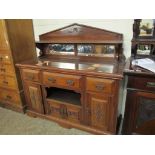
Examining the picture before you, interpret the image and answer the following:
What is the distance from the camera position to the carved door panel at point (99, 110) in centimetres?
147

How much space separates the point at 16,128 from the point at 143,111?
1579mm

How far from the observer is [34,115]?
80.5 inches

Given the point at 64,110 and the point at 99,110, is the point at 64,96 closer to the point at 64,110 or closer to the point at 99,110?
the point at 64,110

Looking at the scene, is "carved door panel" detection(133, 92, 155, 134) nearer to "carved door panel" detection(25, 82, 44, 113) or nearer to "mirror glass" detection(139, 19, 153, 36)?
"mirror glass" detection(139, 19, 153, 36)

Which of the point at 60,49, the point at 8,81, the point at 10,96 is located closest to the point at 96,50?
the point at 60,49

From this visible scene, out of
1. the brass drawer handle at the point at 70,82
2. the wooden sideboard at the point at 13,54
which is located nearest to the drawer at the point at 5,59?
the wooden sideboard at the point at 13,54

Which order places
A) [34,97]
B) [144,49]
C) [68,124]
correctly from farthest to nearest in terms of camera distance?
[34,97]
[68,124]
[144,49]

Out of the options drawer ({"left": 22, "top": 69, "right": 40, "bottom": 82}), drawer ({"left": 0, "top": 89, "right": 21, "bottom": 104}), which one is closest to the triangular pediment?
drawer ({"left": 22, "top": 69, "right": 40, "bottom": 82})

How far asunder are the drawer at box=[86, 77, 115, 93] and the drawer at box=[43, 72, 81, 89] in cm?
11

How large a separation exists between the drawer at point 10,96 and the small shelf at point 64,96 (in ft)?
1.82

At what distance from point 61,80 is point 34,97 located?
583 mm

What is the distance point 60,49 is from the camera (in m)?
1.98

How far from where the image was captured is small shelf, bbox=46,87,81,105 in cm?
175
